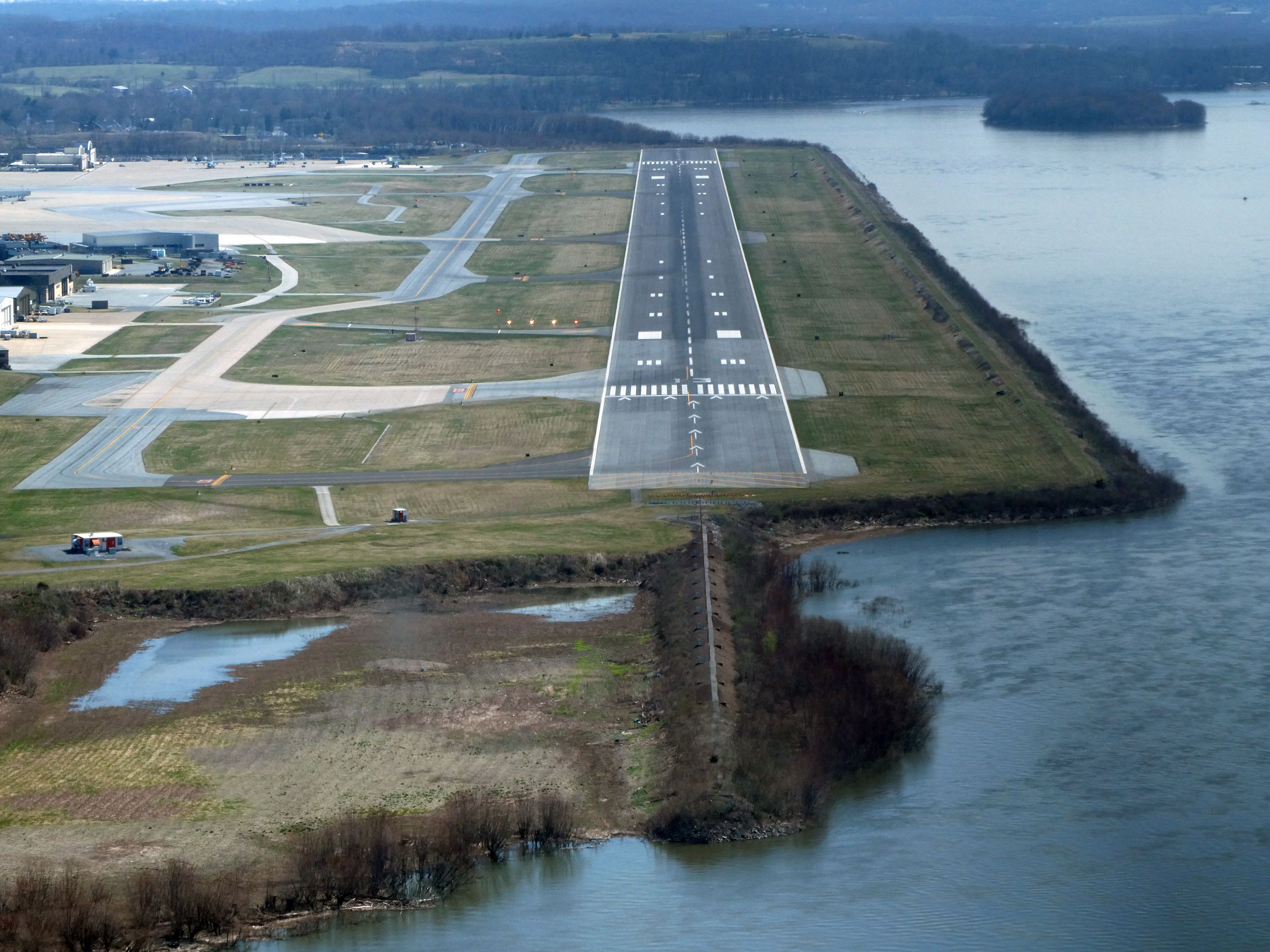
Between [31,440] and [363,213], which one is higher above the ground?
[363,213]

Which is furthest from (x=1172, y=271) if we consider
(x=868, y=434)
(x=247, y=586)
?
(x=247, y=586)

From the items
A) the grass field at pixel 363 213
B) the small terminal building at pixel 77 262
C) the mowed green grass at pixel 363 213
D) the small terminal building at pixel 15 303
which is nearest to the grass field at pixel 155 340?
the small terminal building at pixel 15 303

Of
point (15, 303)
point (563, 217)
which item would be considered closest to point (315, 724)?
point (15, 303)

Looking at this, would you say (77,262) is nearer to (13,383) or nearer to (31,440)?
(13,383)

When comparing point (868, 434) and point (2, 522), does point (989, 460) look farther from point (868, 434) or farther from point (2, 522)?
point (2, 522)

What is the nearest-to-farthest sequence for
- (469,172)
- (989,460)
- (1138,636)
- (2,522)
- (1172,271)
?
(1138,636), (2,522), (989,460), (1172,271), (469,172)

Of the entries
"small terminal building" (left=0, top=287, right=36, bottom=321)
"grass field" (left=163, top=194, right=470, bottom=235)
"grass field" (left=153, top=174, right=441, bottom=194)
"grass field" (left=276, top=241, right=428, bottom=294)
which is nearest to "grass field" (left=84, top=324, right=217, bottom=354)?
"small terminal building" (left=0, top=287, right=36, bottom=321)
